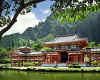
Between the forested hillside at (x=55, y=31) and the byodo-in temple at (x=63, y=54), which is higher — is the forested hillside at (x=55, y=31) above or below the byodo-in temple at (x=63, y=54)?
above

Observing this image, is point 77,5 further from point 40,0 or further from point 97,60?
point 97,60

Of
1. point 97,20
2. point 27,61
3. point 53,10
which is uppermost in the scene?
point 97,20

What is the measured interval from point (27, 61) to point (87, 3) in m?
27.0

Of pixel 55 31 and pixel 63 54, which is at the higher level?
pixel 55 31

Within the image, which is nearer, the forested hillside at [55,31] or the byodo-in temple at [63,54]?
the byodo-in temple at [63,54]

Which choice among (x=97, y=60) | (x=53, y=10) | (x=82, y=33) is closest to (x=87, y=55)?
(x=97, y=60)

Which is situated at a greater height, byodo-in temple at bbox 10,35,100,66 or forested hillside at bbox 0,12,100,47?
forested hillside at bbox 0,12,100,47

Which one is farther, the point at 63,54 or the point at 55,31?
the point at 55,31

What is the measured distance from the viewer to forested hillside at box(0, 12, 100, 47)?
7175 cm

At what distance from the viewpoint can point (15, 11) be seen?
13.3ft

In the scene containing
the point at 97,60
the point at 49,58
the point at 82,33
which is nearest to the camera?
the point at 97,60

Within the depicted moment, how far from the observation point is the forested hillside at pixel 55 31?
235 ft

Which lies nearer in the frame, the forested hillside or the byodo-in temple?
the byodo-in temple

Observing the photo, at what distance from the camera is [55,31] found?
10406 centimetres
